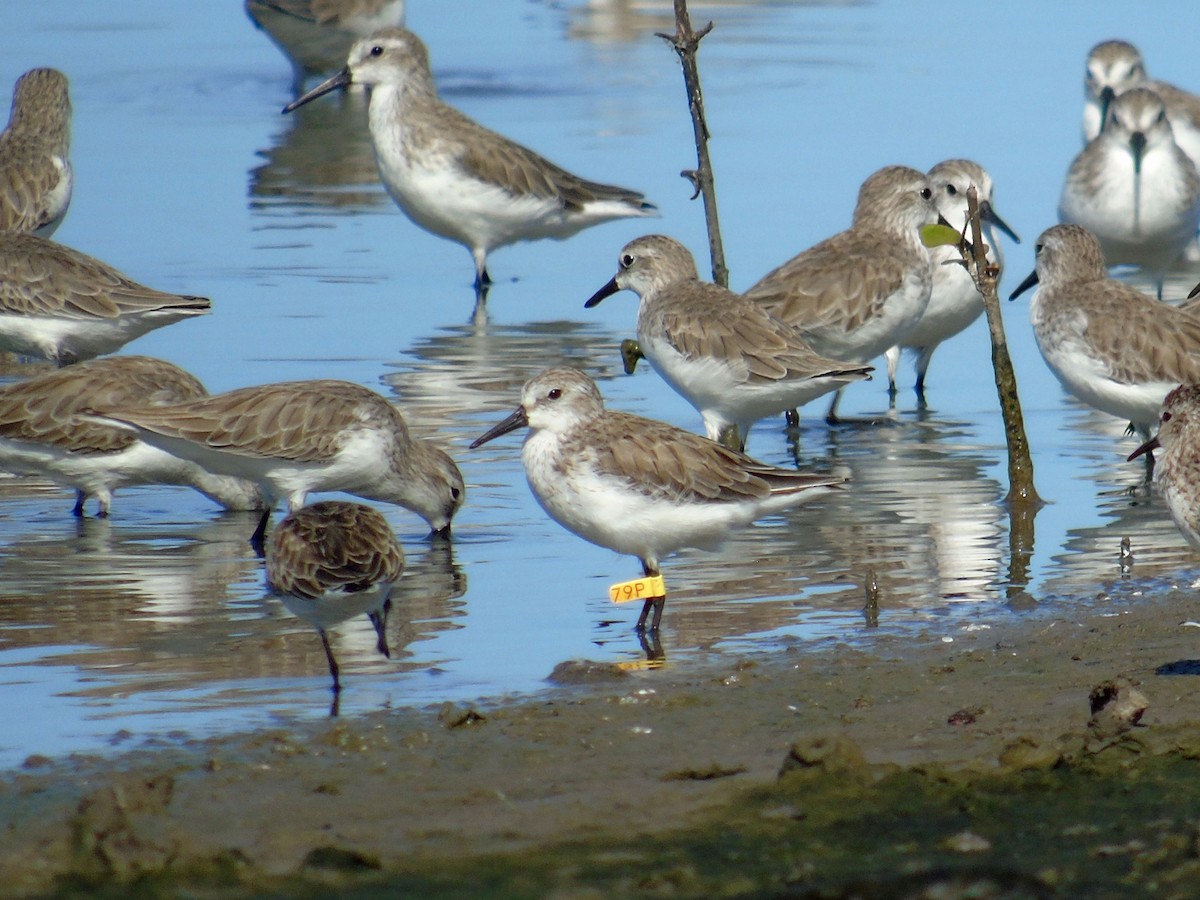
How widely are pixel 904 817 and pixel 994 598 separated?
8.56ft

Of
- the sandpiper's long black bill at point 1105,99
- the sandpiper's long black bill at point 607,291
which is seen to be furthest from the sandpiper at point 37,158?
the sandpiper's long black bill at point 1105,99

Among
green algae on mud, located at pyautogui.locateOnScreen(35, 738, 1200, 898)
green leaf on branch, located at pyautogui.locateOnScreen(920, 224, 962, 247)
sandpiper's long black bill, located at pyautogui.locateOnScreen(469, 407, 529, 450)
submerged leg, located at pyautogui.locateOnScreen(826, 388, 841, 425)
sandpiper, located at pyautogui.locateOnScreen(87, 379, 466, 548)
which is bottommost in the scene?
submerged leg, located at pyautogui.locateOnScreen(826, 388, 841, 425)

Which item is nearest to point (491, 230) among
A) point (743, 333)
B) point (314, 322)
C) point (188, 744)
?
point (314, 322)

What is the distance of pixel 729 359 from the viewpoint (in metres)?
9.19

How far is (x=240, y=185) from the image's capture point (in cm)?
1717

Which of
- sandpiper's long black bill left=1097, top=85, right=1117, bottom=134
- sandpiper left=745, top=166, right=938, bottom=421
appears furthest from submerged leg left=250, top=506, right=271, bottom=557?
sandpiper's long black bill left=1097, top=85, right=1117, bottom=134

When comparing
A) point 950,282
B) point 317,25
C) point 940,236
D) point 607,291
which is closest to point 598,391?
point 940,236

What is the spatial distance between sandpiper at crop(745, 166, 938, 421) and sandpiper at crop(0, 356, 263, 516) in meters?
3.00

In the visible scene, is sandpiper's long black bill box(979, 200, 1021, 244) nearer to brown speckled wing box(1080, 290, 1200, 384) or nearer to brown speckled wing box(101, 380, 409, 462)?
brown speckled wing box(1080, 290, 1200, 384)

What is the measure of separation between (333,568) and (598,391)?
5.28 feet

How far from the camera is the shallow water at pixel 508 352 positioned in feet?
22.6

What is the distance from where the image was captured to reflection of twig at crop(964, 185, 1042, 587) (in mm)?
8461

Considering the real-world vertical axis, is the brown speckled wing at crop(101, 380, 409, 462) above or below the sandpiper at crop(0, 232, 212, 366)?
below

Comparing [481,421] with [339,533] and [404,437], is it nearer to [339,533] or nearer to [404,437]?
[404,437]
